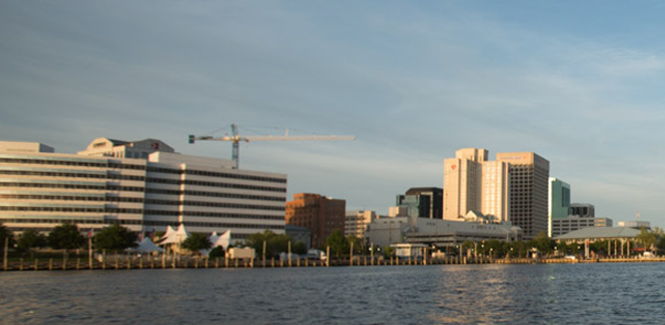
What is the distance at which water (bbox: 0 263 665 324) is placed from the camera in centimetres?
7162

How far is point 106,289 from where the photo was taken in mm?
103250

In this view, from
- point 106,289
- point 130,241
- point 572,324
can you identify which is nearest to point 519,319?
point 572,324

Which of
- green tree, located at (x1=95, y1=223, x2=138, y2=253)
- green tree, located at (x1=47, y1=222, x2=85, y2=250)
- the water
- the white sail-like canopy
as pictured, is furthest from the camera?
green tree, located at (x1=47, y1=222, x2=85, y2=250)

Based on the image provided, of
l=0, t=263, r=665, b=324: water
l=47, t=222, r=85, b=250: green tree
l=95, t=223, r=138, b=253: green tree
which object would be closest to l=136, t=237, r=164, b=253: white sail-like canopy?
l=95, t=223, r=138, b=253: green tree

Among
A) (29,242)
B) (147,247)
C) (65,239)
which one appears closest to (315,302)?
(147,247)

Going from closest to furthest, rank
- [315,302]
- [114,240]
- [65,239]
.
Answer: [315,302] < [114,240] < [65,239]

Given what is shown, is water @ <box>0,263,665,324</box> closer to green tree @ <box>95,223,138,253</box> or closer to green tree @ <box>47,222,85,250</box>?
Answer: green tree @ <box>95,223,138,253</box>

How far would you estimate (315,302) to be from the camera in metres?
89.5

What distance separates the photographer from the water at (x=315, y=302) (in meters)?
71.6

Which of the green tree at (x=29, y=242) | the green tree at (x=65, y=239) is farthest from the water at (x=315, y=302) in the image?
the green tree at (x=29, y=242)

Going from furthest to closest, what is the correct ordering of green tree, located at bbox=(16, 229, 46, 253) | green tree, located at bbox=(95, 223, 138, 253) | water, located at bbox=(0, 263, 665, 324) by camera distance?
green tree, located at bbox=(16, 229, 46, 253), green tree, located at bbox=(95, 223, 138, 253), water, located at bbox=(0, 263, 665, 324)

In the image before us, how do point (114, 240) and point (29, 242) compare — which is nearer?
point (114, 240)

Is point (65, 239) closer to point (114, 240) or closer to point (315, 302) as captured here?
point (114, 240)

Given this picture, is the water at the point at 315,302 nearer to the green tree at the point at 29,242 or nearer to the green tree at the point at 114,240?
the green tree at the point at 114,240
